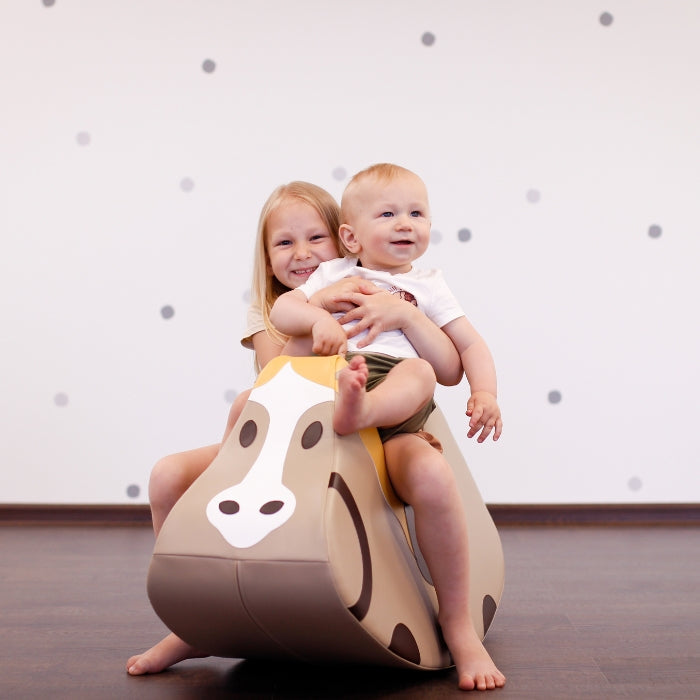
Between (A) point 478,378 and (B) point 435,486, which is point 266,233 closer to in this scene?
(A) point 478,378

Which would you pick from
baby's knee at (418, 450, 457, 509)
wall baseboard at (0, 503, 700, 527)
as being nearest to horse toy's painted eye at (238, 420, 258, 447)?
baby's knee at (418, 450, 457, 509)

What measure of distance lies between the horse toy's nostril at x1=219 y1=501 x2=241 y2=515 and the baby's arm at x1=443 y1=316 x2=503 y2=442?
335mm

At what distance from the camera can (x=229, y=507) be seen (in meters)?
1.04

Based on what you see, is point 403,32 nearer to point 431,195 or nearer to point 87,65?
point 431,195

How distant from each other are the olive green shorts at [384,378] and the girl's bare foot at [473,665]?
0.91 feet

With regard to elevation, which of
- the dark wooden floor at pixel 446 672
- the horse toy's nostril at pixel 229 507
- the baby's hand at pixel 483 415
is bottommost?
the dark wooden floor at pixel 446 672

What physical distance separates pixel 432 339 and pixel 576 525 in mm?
1366

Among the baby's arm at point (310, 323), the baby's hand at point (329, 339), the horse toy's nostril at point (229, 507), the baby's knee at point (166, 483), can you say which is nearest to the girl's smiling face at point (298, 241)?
the baby's arm at point (310, 323)

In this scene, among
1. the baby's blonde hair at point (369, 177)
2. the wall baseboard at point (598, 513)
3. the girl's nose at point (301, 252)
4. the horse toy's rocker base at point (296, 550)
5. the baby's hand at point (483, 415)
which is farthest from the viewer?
the wall baseboard at point (598, 513)

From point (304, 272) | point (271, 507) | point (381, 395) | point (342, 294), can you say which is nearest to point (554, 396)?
point (304, 272)

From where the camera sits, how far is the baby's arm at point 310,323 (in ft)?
3.97

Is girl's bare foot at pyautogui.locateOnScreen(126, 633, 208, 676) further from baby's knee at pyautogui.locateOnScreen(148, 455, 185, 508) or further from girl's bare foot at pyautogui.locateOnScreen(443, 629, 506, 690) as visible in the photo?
girl's bare foot at pyautogui.locateOnScreen(443, 629, 506, 690)

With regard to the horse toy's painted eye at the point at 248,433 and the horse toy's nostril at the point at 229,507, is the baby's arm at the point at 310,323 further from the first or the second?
the horse toy's nostril at the point at 229,507

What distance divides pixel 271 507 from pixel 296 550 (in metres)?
0.07
